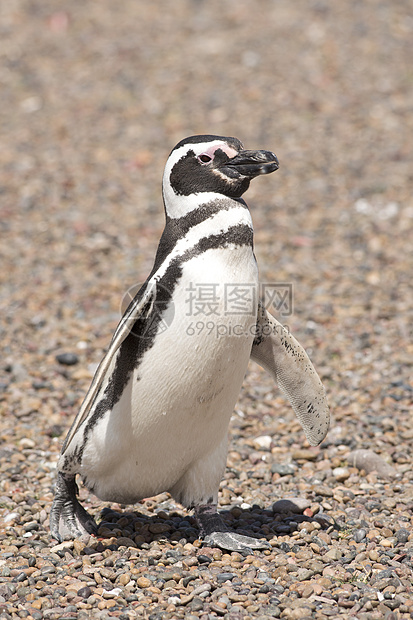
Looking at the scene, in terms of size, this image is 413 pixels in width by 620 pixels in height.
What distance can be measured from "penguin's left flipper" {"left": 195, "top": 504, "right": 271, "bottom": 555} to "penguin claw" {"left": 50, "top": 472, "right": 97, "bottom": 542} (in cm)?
52

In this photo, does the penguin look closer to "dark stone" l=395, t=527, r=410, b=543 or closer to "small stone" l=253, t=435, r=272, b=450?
"dark stone" l=395, t=527, r=410, b=543

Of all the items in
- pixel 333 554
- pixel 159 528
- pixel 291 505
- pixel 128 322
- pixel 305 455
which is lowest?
pixel 305 455

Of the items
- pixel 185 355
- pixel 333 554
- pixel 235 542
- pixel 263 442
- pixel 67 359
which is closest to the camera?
pixel 185 355

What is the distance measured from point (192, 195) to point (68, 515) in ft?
5.30

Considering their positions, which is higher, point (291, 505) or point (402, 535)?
point (402, 535)

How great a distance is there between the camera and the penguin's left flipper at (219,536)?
3645mm

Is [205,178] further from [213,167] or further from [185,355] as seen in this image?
[185,355]

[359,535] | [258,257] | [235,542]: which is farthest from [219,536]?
[258,257]

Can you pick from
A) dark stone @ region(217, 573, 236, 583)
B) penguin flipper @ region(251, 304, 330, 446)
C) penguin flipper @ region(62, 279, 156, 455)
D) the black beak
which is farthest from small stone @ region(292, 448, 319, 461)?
the black beak

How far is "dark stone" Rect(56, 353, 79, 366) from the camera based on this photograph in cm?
602

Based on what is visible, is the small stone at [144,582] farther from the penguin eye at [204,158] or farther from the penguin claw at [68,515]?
the penguin eye at [204,158]

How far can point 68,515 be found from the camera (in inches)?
153

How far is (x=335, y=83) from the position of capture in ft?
35.4

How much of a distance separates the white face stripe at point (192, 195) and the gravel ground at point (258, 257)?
1.50m
